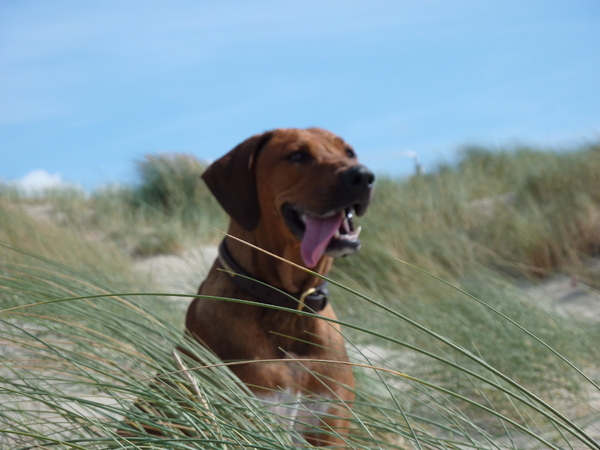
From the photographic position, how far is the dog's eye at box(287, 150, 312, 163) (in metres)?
2.62

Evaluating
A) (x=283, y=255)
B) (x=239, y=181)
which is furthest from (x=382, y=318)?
(x=239, y=181)

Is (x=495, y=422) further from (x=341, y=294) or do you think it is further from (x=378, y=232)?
(x=378, y=232)

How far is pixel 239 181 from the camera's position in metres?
2.65

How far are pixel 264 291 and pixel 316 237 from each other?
31cm

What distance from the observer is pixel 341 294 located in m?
5.31

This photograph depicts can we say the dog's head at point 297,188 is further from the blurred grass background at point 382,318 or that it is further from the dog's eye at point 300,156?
the blurred grass background at point 382,318

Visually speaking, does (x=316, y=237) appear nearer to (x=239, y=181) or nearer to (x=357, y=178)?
(x=357, y=178)

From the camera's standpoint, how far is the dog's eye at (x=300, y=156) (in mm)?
2621

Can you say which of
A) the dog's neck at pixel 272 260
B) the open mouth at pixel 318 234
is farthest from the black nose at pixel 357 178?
the dog's neck at pixel 272 260

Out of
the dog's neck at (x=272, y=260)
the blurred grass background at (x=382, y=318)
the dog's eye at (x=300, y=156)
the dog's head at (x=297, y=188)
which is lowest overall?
the blurred grass background at (x=382, y=318)

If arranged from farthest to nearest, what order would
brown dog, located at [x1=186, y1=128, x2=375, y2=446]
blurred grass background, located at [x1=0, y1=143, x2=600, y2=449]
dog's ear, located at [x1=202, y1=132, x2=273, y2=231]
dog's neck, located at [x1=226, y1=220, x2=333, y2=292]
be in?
1. dog's ear, located at [x1=202, y1=132, x2=273, y2=231]
2. dog's neck, located at [x1=226, y1=220, x2=333, y2=292]
3. brown dog, located at [x1=186, y1=128, x2=375, y2=446]
4. blurred grass background, located at [x1=0, y1=143, x2=600, y2=449]

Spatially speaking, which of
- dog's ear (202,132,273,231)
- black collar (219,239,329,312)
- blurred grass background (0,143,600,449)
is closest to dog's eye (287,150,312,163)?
dog's ear (202,132,273,231)

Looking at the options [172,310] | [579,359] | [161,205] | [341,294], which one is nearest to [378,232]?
[341,294]

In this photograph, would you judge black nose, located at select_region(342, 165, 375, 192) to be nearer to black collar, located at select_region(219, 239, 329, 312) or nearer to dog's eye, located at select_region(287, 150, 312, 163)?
dog's eye, located at select_region(287, 150, 312, 163)
